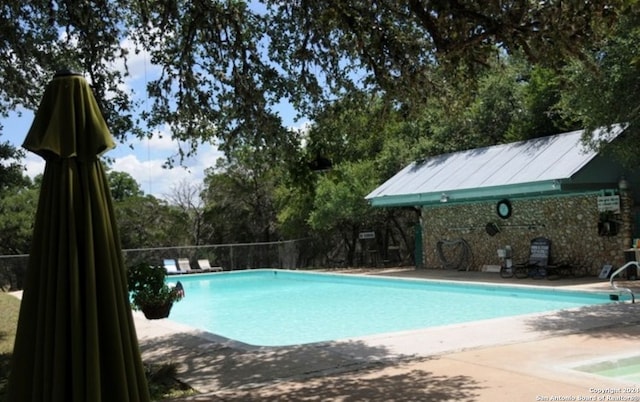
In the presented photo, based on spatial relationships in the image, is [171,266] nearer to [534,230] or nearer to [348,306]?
[348,306]

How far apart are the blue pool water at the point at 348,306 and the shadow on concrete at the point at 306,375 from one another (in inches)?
131

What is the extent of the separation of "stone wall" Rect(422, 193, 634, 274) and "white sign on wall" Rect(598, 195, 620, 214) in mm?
262

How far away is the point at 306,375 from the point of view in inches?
234

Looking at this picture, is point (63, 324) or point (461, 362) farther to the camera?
point (461, 362)

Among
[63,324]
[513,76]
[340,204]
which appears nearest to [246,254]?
[340,204]

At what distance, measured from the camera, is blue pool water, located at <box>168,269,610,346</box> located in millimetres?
11656

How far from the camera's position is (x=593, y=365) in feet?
19.1

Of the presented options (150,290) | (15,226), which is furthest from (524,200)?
(15,226)

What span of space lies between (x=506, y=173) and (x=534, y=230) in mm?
1732

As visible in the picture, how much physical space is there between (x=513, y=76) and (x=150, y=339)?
1760 cm

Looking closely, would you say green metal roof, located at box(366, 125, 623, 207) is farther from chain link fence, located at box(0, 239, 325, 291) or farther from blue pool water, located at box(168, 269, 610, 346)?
chain link fence, located at box(0, 239, 325, 291)

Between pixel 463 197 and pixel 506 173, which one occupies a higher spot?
pixel 506 173

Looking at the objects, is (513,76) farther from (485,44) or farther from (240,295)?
(485,44)

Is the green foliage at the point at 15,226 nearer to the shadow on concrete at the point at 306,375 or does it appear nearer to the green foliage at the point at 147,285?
the green foliage at the point at 147,285
